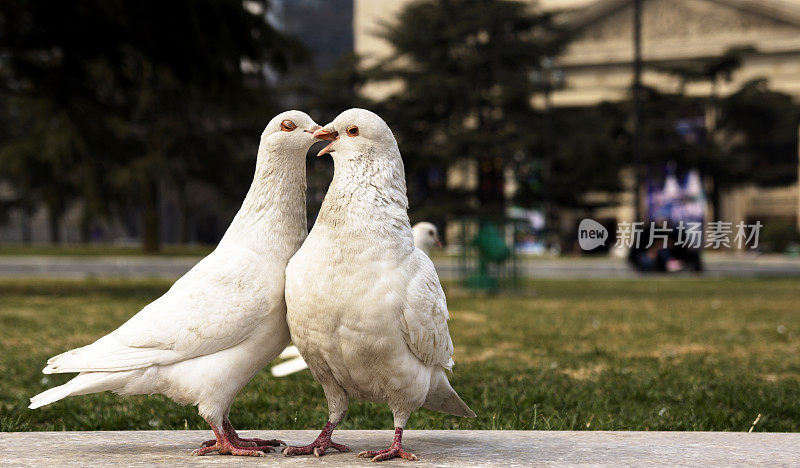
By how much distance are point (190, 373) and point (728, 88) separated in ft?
175

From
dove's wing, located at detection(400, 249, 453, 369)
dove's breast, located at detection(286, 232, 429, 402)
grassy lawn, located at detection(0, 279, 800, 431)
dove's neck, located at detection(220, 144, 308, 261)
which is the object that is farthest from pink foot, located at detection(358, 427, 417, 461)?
grassy lawn, located at detection(0, 279, 800, 431)

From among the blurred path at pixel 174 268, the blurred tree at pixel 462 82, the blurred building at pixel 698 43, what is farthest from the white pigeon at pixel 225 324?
the blurred building at pixel 698 43

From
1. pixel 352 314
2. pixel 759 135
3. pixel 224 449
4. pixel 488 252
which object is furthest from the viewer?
pixel 759 135

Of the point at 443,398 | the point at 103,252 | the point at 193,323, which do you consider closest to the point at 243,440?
the point at 193,323

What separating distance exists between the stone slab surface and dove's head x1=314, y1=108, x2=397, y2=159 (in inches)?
44.0

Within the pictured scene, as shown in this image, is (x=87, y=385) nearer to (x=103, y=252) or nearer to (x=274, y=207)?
(x=274, y=207)

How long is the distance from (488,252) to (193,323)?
520 inches

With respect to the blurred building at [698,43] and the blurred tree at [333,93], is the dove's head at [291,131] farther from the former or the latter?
the blurred building at [698,43]

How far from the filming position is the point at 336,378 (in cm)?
327

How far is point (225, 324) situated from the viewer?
323 cm

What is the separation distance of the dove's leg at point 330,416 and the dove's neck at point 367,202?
23.3 inches

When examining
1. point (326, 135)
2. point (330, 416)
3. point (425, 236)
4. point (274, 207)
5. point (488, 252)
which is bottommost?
point (330, 416)

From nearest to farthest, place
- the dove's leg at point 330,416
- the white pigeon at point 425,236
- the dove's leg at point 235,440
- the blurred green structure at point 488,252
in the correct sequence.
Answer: the dove's leg at point 330,416 → the dove's leg at point 235,440 → the white pigeon at point 425,236 → the blurred green structure at point 488,252

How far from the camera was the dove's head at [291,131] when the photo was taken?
134 inches
